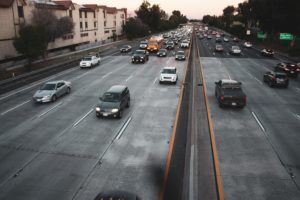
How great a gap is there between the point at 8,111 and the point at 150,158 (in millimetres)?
13098

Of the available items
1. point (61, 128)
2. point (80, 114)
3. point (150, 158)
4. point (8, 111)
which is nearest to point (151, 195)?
point (150, 158)

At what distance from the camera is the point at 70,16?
216 feet

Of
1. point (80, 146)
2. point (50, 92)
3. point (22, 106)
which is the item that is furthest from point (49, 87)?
point (80, 146)

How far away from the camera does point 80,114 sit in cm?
1881

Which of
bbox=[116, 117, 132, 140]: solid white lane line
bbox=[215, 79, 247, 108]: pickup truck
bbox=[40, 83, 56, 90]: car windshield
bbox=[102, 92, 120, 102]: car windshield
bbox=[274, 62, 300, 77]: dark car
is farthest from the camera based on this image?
bbox=[274, 62, 300, 77]: dark car

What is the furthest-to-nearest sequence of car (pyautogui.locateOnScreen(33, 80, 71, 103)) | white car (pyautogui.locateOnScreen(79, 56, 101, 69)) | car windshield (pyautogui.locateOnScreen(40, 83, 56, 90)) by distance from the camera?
white car (pyautogui.locateOnScreen(79, 56, 101, 69)) < car windshield (pyautogui.locateOnScreen(40, 83, 56, 90)) < car (pyautogui.locateOnScreen(33, 80, 71, 103))

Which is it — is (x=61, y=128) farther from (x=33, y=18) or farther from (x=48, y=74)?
(x=33, y=18)

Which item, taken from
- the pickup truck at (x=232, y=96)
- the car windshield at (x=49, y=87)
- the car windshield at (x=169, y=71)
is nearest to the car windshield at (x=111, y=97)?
the car windshield at (x=49, y=87)

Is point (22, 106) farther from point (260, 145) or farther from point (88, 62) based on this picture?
point (88, 62)

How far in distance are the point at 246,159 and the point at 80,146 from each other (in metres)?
8.01

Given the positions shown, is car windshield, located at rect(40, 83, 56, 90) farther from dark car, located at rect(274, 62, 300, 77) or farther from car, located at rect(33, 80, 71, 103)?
dark car, located at rect(274, 62, 300, 77)

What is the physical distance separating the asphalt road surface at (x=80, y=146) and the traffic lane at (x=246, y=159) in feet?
9.12

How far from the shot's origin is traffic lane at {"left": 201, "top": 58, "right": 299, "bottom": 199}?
9945mm

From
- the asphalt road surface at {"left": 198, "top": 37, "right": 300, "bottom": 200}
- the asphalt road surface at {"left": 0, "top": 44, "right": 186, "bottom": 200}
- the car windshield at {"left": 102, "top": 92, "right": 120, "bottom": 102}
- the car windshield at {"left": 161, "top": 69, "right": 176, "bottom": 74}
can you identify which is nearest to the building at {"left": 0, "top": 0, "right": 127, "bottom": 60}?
the asphalt road surface at {"left": 0, "top": 44, "right": 186, "bottom": 200}
